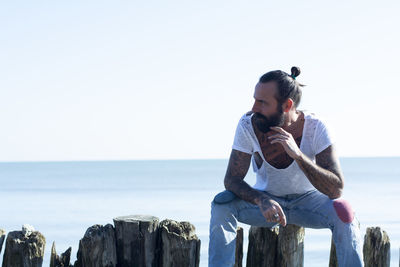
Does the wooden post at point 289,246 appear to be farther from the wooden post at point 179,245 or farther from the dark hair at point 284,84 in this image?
the dark hair at point 284,84

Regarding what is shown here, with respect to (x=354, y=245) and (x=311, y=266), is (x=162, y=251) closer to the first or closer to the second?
(x=354, y=245)

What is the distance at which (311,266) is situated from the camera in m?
13.3

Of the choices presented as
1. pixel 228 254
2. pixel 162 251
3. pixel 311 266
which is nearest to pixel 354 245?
pixel 228 254

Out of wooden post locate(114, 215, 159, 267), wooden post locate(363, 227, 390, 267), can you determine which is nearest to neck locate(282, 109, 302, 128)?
wooden post locate(363, 227, 390, 267)

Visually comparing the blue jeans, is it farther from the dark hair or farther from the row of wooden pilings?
the dark hair

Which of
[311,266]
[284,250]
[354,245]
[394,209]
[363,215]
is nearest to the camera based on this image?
[354,245]

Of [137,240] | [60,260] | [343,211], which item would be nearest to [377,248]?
[343,211]

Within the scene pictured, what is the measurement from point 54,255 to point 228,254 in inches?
62.7

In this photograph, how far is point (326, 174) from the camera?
19.5 ft

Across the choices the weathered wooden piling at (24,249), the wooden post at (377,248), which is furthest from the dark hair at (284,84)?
the weathered wooden piling at (24,249)

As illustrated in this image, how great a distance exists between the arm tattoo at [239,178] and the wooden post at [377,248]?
1.07m

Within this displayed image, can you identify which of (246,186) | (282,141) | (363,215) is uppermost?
(282,141)

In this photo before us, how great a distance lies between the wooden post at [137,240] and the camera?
596cm

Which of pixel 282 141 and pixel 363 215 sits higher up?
pixel 282 141
